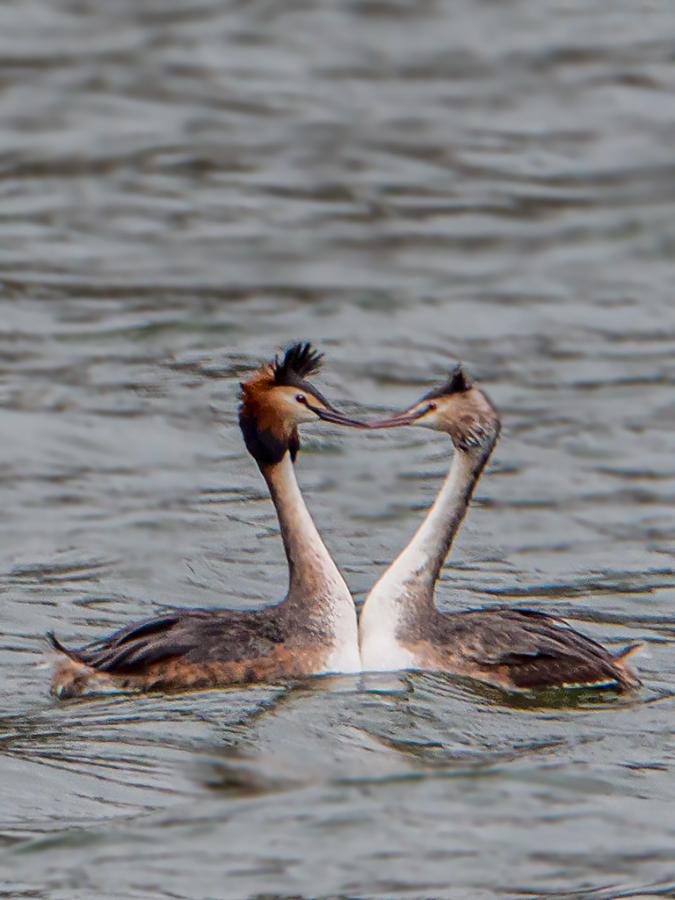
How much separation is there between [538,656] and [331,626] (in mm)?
935

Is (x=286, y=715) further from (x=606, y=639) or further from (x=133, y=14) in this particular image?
(x=133, y=14)

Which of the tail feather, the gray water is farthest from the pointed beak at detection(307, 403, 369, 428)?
the tail feather

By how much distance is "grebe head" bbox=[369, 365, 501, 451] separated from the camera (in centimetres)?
1050

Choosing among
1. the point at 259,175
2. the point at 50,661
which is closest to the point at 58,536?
the point at 50,661

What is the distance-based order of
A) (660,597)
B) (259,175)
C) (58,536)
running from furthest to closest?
(259,175)
(58,536)
(660,597)

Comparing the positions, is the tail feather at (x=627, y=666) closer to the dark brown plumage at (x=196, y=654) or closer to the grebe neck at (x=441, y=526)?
the grebe neck at (x=441, y=526)

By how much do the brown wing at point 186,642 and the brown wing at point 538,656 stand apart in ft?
2.90

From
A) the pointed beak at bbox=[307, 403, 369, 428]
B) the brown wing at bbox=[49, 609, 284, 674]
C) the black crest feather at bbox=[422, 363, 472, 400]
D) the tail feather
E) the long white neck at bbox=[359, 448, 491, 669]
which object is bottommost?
the tail feather

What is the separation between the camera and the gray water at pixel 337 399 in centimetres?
812

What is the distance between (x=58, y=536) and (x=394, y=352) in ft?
14.8

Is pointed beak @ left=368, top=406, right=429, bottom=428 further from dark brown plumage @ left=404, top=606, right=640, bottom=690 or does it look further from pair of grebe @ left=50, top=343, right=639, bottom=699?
dark brown plumage @ left=404, top=606, right=640, bottom=690

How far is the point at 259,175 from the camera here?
2077cm

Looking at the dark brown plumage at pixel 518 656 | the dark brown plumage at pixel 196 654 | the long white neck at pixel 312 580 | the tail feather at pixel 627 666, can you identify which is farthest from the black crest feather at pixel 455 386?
the tail feather at pixel 627 666

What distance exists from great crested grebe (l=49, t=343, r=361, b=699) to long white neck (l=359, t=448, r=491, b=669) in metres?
0.12
